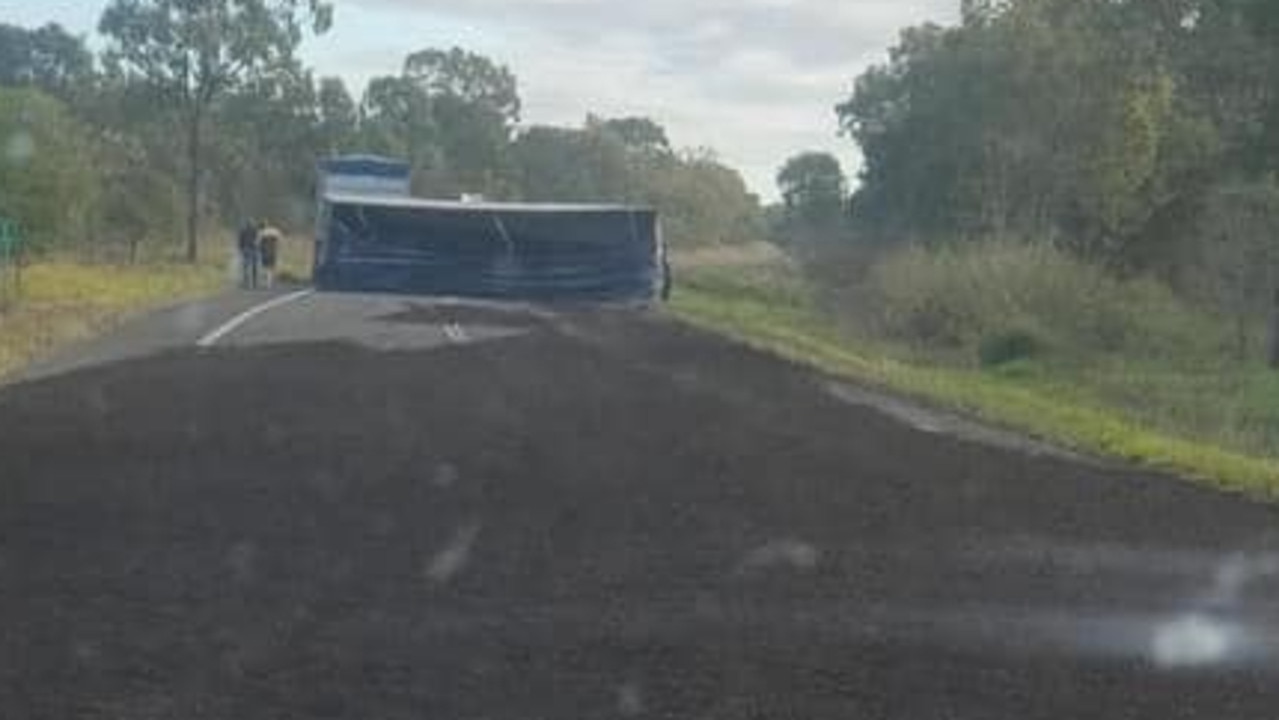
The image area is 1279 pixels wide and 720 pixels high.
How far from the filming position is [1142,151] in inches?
1831

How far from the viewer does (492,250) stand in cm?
4428

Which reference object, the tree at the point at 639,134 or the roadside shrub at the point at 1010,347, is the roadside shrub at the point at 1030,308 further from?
the tree at the point at 639,134

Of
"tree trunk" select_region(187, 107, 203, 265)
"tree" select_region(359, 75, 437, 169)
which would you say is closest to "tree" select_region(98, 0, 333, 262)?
"tree trunk" select_region(187, 107, 203, 265)

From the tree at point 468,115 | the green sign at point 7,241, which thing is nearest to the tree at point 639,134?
the tree at point 468,115

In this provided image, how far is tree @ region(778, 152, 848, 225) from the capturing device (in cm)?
9206

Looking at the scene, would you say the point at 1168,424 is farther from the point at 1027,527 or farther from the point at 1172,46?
the point at 1172,46

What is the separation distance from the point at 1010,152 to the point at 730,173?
97915 millimetres

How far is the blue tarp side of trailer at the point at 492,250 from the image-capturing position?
4406 centimetres

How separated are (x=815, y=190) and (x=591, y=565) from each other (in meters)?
89.1

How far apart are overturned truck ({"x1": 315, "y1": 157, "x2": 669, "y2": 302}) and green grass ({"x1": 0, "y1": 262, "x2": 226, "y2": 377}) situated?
3537 mm

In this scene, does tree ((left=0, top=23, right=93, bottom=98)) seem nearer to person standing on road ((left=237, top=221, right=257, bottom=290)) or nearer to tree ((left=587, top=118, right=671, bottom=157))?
tree ((left=587, top=118, right=671, bottom=157))

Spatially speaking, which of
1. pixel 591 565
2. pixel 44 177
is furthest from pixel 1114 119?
pixel 591 565

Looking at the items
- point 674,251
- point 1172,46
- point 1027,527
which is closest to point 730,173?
point 674,251

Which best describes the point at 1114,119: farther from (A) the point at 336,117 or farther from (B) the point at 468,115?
(B) the point at 468,115
